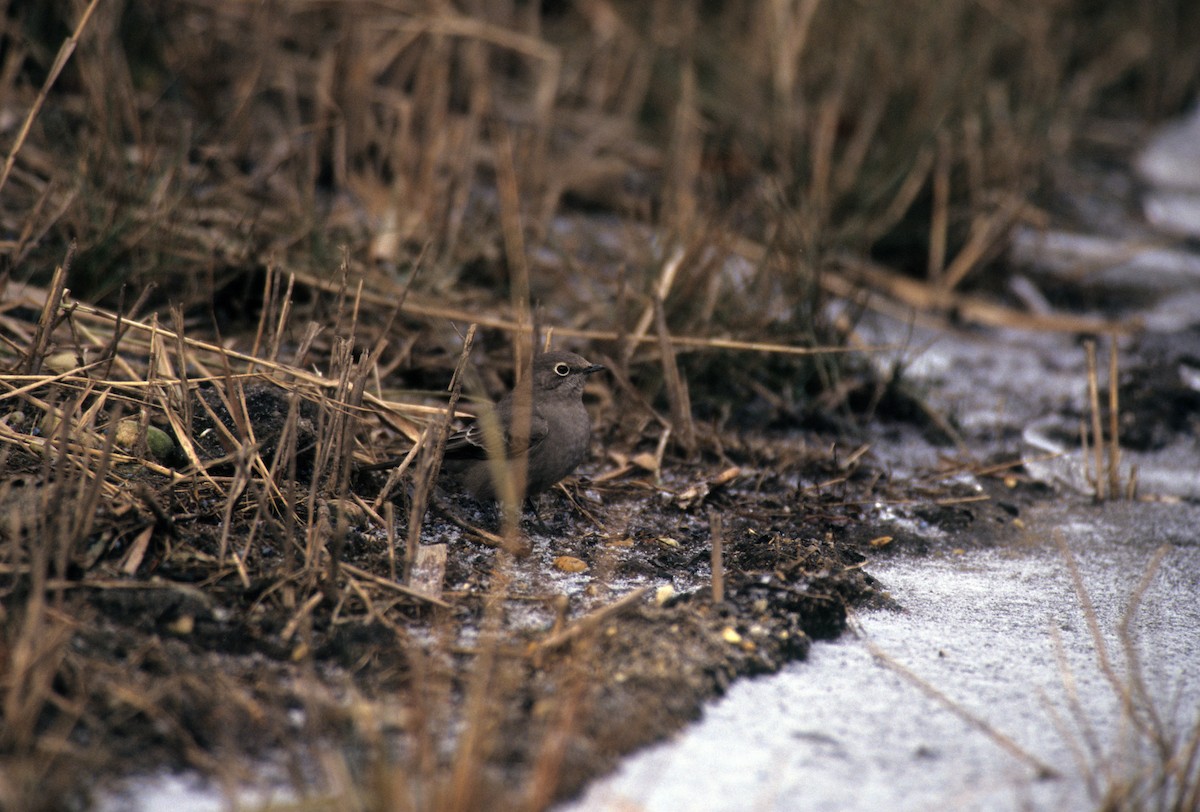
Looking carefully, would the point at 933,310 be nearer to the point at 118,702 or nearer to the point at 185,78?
the point at 185,78

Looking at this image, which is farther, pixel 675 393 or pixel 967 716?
pixel 675 393

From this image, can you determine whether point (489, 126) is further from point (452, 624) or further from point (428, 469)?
point (452, 624)

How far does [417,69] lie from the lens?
264 inches

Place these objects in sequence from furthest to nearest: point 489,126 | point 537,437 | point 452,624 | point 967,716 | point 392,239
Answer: point 489,126
point 392,239
point 537,437
point 452,624
point 967,716

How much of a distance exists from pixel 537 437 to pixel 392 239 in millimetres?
1691

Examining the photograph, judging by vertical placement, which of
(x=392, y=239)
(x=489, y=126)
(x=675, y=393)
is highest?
(x=489, y=126)

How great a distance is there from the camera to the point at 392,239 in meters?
5.16

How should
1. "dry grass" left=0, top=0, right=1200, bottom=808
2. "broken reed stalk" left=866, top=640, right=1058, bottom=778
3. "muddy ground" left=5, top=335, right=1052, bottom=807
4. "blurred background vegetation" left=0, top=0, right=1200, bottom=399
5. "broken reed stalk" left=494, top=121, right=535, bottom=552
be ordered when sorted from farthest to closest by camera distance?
"blurred background vegetation" left=0, top=0, right=1200, bottom=399 → "broken reed stalk" left=494, top=121, right=535, bottom=552 → "dry grass" left=0, top=0, right=1200, bottom=808 → "broken reed stalk" left=866, top=640, right=1058, bottom=778 → "muddy ground" left=5, top=335, right=1052, bottom=807

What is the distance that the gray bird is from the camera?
383cm

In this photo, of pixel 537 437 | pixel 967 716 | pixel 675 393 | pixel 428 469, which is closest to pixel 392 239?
pixel 675 393

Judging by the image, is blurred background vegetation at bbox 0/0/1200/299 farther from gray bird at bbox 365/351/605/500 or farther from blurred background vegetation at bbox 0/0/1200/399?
gray bird at bbox 365/351/605/500

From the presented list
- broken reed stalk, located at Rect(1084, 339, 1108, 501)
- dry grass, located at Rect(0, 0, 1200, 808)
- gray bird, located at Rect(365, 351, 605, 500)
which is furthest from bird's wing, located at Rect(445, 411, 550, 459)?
broken reed stalk, located at Rect(1084, 339, 1108, 501)

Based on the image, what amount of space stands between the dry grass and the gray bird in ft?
0.64

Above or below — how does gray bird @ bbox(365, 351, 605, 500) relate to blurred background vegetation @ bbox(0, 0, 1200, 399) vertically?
below
